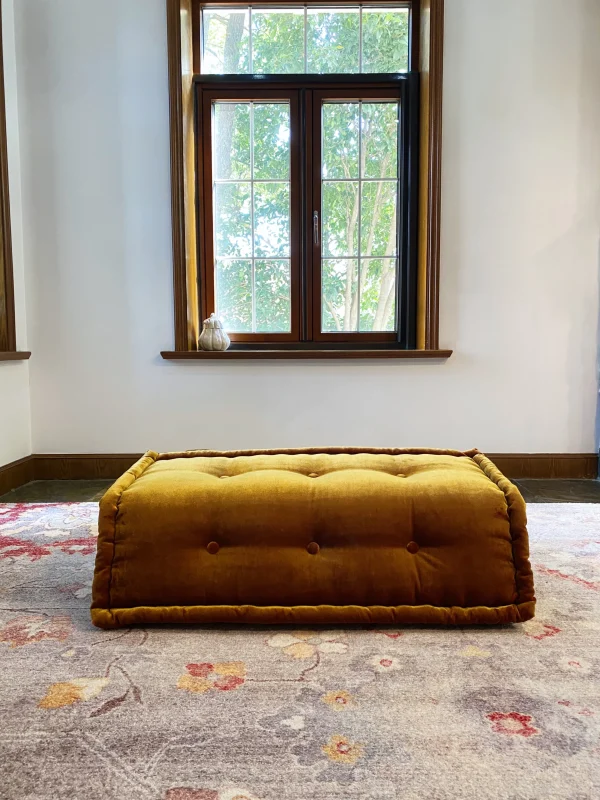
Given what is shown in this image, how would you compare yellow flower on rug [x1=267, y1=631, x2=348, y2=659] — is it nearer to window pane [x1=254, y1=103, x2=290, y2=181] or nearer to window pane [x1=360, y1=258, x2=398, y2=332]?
window pane [x1=360, y1=258, x2=398, y2=332]

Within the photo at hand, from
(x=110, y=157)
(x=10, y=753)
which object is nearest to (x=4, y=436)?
(x=110, y=157)

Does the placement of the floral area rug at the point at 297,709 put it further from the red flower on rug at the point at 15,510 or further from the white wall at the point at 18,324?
the white wall at the point at 18,324

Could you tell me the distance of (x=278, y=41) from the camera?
3.46 m

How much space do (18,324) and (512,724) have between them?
3.19 metres

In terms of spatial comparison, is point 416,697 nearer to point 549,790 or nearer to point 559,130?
point 549,790

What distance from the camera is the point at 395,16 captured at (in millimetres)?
3453

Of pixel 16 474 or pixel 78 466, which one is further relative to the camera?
pixel 78 466

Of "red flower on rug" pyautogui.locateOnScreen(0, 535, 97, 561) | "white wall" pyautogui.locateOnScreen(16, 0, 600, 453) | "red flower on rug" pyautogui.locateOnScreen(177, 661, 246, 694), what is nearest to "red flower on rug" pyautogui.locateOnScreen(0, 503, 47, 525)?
"red flower on rug" pyautogui.locateOnScreen(0, 535, 97, 561)

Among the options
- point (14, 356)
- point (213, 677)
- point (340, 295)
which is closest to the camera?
point (213, 677)

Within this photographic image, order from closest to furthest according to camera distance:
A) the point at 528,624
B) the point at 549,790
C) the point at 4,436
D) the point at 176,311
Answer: the point at 549,790
the point at 528,624
the point at 4,436
the point at 176,311

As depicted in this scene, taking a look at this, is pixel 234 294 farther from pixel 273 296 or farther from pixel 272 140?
pixel 272 140

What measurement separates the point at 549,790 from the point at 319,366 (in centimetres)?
263

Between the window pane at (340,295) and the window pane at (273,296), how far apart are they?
0.22 m

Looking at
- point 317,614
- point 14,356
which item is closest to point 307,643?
point 317,614
